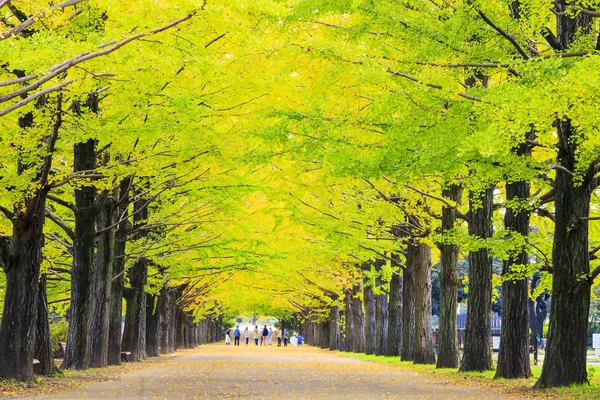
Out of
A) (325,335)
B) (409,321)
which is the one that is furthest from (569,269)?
(325,335)

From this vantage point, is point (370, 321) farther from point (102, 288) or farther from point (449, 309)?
point (102, 288)

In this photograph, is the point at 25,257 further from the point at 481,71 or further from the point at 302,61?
the point at 481,71

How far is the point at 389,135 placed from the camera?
14062 mm

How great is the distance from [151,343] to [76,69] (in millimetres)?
27035

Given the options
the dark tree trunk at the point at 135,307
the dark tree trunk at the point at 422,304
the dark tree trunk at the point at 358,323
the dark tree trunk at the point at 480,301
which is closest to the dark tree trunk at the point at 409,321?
the dark tree trunk at the point at 422,304

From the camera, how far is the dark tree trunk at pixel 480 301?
2084cm

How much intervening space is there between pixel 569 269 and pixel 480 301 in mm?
6511

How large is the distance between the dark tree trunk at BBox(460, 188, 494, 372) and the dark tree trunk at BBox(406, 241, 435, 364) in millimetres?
6304

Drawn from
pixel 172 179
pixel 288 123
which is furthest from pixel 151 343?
pixel 288 123

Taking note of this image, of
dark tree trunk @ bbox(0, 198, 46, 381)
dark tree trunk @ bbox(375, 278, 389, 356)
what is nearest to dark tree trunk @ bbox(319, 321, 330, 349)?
dark tree trunk @ bbox(375, 278, 389, 356)

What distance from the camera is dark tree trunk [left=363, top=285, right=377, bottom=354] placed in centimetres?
4031

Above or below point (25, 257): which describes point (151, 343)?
below

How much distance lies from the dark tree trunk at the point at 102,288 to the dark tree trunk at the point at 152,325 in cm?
1359

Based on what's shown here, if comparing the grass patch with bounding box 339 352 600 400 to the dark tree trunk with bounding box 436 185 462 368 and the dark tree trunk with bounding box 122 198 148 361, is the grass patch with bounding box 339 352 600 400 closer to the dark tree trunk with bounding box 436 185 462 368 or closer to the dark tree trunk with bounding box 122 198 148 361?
the dark tree trunk with bounding box 436 185 462 368
